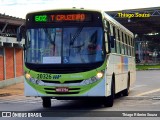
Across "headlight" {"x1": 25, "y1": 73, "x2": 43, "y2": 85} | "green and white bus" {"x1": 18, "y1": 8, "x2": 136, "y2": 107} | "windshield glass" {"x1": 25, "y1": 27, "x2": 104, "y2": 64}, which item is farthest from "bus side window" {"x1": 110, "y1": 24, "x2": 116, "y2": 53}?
"headlight" {"x1": 25, "y1": 73, "x2": 43, "y2": 85}

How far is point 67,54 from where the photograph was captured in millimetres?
14695

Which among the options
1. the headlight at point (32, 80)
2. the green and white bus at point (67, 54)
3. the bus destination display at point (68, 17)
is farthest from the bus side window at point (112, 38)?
the headlight at point (32, 80)

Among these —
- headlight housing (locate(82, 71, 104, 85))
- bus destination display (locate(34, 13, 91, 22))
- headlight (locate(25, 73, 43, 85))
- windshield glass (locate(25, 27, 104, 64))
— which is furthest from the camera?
bus destination display (locate(34, 13, 91, 22))

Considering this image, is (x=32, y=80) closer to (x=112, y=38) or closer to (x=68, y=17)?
Answer: (x=68, y=17)

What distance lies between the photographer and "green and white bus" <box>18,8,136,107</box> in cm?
1459

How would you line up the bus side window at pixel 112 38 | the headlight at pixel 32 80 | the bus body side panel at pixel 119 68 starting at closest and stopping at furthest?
the headlight at pixel 32 80 → the bus side window at pixel 112 38 → the bus body side panel at pixel 119 68

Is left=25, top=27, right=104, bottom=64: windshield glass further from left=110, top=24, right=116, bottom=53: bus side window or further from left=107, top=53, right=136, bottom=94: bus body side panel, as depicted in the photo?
left=107, top=53, right=136, bottom=94: bus body side panel

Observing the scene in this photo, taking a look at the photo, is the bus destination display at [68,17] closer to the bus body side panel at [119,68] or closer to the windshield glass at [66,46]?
the windshield glass at [66,46]

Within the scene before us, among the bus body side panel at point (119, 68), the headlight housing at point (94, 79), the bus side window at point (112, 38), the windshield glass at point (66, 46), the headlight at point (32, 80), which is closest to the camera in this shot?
the headlight housing at point (94, 79)

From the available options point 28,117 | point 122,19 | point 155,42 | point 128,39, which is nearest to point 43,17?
point 28,117

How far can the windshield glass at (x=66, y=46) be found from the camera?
1470 cm

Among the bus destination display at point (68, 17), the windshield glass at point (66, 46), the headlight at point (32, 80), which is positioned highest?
the bus destination display at point (68, 17)

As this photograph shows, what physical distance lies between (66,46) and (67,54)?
0.25 meters

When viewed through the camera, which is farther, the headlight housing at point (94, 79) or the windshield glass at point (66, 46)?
the windshield glass at point (66, 46)
